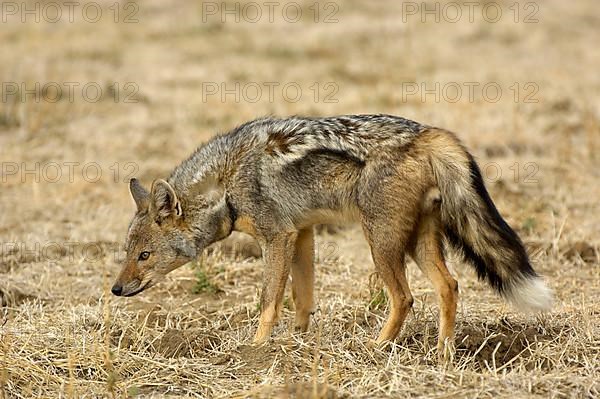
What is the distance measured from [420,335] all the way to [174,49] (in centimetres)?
1457

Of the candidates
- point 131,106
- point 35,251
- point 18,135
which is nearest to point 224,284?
point 35,251

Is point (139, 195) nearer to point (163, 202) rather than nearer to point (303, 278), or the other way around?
point (163, 202)

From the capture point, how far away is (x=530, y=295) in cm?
634

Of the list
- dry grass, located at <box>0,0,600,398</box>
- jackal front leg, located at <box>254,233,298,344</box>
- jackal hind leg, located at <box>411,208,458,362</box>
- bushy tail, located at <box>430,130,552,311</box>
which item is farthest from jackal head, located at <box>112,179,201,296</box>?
bushy tail, located at <box>430,130,552,311</box>

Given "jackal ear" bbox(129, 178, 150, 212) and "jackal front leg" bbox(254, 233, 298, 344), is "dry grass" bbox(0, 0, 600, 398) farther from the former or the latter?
"jackal ear" bbox(129, 178, 150, 212)

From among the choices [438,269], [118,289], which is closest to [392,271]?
[438,269]

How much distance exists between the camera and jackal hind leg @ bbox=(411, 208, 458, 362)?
663 cm

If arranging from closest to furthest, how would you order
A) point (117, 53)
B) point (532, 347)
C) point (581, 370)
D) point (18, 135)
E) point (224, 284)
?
point (581, 370)
point (532, 347)
point (224, 284)
point (18, 135)
point (117, 53)

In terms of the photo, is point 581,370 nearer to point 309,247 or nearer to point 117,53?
point 309,247

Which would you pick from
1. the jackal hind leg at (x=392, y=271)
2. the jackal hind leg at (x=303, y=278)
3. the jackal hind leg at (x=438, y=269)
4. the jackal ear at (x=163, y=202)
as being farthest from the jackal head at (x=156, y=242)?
the jackal hind leg at (x=438, y=269)

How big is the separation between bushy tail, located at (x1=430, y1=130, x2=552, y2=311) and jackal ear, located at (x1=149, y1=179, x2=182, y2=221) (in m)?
2.01

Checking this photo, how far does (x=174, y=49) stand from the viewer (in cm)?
2042

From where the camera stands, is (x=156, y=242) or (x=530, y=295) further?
(x=156, y=242)

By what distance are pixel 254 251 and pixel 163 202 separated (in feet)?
8.57
